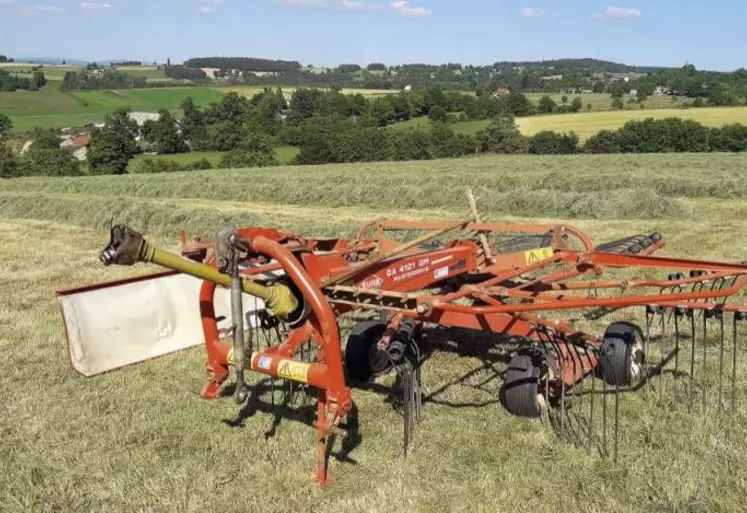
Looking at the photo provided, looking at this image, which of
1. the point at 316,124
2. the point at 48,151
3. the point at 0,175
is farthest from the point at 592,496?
the point at 316,124

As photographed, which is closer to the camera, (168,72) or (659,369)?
(659,369)

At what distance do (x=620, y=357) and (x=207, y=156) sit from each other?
166 ft

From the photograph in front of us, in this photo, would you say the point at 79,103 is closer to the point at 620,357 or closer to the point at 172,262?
the point at 620,357

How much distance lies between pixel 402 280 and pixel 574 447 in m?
1.70

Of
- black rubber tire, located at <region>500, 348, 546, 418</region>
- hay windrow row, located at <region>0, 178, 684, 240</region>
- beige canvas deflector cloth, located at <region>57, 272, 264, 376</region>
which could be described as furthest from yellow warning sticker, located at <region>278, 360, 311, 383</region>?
hay windrow row, located at <region>0, 178, 684, 240</region>

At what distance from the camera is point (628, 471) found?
14.9 feet

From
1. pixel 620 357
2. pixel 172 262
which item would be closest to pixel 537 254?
pixel 620 357

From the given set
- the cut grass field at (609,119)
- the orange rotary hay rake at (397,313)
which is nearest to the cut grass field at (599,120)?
the cut grass field at (609,119)

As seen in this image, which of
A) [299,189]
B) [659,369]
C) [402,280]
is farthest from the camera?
[299,189]

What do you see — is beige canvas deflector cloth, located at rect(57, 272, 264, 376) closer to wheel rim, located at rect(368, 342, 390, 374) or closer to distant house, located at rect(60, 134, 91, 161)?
wheel rim, located at rect(368, 342, 390, 374)

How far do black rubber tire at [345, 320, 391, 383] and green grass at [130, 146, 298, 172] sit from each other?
43.3 meters

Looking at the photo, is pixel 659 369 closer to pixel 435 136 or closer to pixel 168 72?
pixel 435 136

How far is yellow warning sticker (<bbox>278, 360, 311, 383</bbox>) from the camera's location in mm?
4387

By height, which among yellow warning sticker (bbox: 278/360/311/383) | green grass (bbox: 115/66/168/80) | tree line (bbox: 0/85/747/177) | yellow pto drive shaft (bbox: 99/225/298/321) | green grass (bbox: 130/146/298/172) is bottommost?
green grass (bbox: 130/146/298/172)
